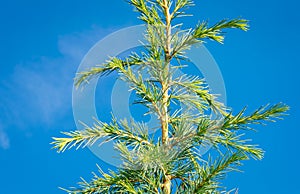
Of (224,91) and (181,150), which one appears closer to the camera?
(181,150)

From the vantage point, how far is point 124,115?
14.5 ft

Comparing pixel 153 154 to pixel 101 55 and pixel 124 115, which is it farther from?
pixel 101 55

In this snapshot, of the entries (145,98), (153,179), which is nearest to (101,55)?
(145,98)

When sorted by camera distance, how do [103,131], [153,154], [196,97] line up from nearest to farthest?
[153,154], [103,131], [196,97]

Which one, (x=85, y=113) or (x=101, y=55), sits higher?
(x=101, y=55)

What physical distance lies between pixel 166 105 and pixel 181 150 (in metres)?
0.48

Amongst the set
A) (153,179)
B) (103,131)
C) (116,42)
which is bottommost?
(153,179)

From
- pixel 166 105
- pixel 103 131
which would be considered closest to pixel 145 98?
pixel 166 105

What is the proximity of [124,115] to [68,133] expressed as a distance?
0.50 metres

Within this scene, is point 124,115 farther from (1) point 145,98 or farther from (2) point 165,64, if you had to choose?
(2) point 165,64

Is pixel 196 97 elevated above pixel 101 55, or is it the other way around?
pixel 101 55

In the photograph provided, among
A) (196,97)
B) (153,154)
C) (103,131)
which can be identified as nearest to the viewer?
(153,154)

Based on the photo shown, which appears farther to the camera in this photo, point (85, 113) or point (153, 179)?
point (85, 113)

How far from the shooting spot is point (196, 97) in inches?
180
